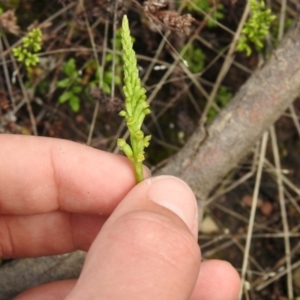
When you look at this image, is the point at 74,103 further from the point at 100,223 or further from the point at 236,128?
the point at 236,128

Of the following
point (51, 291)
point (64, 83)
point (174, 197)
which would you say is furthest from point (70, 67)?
point (174, 197)

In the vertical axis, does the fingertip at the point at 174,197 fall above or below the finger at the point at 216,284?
above

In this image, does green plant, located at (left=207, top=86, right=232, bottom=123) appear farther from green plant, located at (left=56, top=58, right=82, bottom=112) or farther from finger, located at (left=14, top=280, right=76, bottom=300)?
finger, located at (left=14, top=280, right=76, bottom=300)

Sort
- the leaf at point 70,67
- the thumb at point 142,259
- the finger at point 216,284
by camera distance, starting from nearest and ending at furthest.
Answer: the thumb at point 142,259
the finger at point 216,284
the leaf at point 70,67

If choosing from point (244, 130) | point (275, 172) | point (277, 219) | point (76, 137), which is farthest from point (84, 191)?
point (277, 219)

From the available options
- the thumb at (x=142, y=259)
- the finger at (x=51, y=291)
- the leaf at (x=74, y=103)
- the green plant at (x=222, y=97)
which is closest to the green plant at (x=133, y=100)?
the thumb at (x=142, y=259)

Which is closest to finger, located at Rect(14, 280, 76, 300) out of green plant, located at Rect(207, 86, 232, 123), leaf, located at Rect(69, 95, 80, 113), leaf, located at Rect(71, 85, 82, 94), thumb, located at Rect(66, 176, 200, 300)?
thumb, located at Rect(66, 176, 200, 300)

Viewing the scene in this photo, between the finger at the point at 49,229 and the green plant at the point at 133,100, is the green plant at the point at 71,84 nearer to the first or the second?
the finger at the point at 49,229

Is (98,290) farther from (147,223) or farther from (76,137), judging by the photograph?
(76,137)
